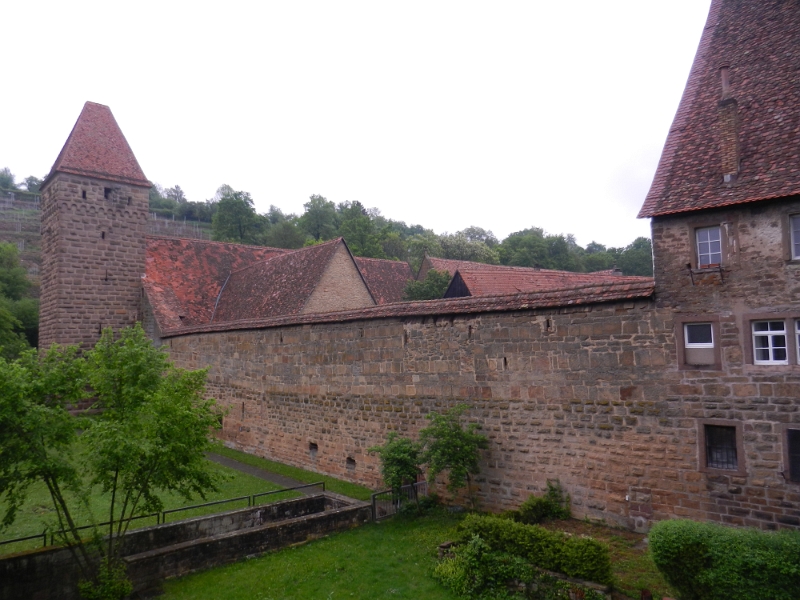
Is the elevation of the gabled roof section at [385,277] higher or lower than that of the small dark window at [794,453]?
higher

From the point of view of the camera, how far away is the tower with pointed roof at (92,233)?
2644 centimetres

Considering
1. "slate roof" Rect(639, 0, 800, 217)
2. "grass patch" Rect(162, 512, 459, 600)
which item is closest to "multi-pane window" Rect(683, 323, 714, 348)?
"slate roof" Rect(639, 0, 800, 217)

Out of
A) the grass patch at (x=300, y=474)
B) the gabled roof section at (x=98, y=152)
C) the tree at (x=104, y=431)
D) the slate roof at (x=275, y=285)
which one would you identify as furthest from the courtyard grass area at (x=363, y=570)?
the gabled roof section at (x=98, y=152)

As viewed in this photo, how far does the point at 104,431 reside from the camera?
9.06 meters

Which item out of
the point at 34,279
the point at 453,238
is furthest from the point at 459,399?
the point at 34,279

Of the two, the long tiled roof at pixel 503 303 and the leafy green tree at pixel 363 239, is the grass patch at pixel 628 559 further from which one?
the leafy green tree at pixel 363 239

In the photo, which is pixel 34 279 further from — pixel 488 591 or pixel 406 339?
pixel 488 591

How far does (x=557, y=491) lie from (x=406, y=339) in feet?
17.0

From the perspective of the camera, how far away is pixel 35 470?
29.3 ft

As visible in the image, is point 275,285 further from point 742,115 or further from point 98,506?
point 742,115

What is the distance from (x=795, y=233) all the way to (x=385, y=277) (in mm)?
25060

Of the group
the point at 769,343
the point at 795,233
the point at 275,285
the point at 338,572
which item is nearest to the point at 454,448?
the point at 338,572

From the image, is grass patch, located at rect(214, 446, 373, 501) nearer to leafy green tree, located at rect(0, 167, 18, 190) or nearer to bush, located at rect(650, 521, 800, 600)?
bush, located at rect(650, 521, 800, 600)

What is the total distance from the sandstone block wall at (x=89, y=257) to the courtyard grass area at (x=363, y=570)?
19.6 metres
